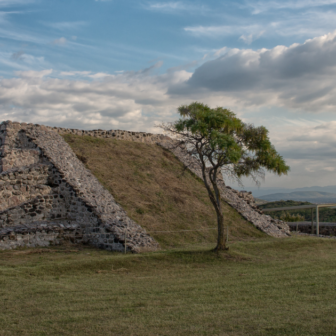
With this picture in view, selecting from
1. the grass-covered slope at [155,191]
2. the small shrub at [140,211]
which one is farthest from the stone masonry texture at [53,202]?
the small shrub at [140,211]

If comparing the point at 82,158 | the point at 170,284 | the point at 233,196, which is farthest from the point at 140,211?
the point at 233,196

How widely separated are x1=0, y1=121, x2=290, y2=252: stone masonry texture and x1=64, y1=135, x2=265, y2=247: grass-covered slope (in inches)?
34.7

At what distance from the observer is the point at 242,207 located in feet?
76.6

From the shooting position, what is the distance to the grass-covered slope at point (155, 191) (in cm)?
1816

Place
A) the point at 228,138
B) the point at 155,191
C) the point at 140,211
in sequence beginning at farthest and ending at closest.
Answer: the point at 155,191, the point at 140,211, the point at 228,138

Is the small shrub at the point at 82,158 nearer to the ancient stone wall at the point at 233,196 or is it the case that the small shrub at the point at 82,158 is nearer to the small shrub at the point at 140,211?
the ancient stone wall at the point at 233,196

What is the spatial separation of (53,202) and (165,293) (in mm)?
10289

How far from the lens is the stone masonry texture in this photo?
15.2 m

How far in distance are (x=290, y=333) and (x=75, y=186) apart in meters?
13.6

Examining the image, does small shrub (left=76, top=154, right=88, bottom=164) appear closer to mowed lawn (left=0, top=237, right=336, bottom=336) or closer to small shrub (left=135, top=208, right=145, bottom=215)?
small shrub (left=135, top=208, right=145, bottom=215)

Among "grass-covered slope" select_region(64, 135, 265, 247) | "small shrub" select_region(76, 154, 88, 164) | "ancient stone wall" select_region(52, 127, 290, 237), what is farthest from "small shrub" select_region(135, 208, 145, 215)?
"small shrub" select_region(76, 154, 88, 164)

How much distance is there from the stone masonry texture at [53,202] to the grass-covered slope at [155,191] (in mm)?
882

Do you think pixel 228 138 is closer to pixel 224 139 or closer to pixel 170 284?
pixel 224 139

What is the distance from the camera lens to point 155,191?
68.5 feet
